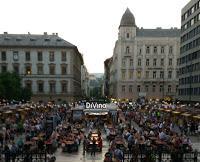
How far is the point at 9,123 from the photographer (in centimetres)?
3819

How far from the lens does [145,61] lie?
353 feet

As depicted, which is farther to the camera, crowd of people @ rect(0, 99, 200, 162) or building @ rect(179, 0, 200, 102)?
building @ rect(179, 0, 200, 102)

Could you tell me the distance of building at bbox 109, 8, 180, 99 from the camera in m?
106

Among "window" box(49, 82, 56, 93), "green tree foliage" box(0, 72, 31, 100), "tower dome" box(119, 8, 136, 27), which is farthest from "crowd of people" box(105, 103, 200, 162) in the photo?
"tower dome" box(119, 8, 136, 27)

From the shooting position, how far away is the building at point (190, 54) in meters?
74.7

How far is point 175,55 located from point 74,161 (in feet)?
289

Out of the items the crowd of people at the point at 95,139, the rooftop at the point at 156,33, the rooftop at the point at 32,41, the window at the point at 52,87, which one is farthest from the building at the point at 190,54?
the crowd of people at the point at 95,139

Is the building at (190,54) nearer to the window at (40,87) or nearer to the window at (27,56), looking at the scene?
the window at (40,87)

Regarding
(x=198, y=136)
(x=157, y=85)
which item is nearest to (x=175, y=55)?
(x=157, y=85)

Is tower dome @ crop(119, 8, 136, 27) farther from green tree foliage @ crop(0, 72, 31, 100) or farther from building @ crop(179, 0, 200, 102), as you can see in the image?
green tree foliage @ crop(0, 72, 31, 100)

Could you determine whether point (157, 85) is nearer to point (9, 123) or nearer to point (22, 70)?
point (22, 70)

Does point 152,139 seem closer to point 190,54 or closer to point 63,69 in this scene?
point 190,54

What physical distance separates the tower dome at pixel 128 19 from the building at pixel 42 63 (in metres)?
22.3

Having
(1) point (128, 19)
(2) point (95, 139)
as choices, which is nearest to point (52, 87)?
(1) point (128, 19)
